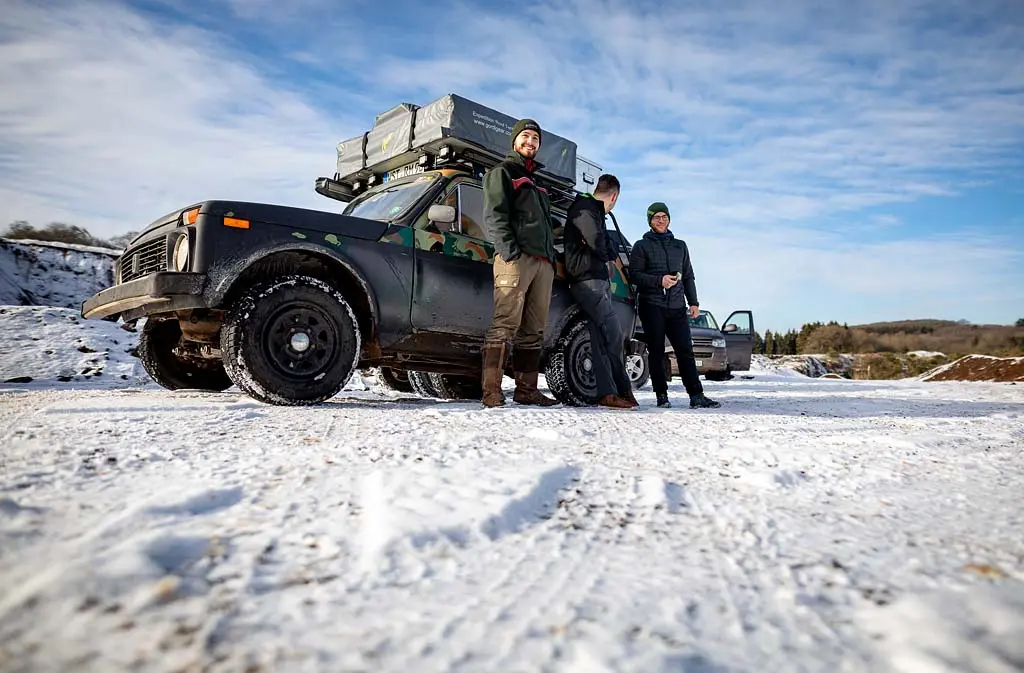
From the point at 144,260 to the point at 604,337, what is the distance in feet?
10.4

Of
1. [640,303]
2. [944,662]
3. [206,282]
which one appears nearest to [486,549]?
[944,662]

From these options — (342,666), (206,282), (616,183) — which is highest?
(616,183)

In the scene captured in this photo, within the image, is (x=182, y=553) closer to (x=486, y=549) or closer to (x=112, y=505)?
(x=112, y=505)

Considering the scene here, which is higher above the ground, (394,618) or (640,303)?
(640,303)

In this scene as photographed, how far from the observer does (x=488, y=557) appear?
1.06 m

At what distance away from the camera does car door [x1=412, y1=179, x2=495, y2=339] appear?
12.5 feet

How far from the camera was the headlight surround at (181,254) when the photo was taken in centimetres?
316

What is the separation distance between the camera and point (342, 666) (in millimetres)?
693

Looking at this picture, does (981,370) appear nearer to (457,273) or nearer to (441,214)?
(457,273)

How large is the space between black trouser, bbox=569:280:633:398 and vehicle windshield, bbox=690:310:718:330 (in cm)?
771

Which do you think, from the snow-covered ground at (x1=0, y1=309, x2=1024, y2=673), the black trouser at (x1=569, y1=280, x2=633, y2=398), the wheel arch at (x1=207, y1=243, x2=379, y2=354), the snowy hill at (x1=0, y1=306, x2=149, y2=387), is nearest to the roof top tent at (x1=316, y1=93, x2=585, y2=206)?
the black trouser at (x1=569, y1=280, x2=633, y2=398)

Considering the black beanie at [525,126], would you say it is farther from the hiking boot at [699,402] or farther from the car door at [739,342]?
the car door at [739,342]

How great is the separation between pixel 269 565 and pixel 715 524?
94 cm

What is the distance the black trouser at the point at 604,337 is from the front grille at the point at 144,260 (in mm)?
2735
